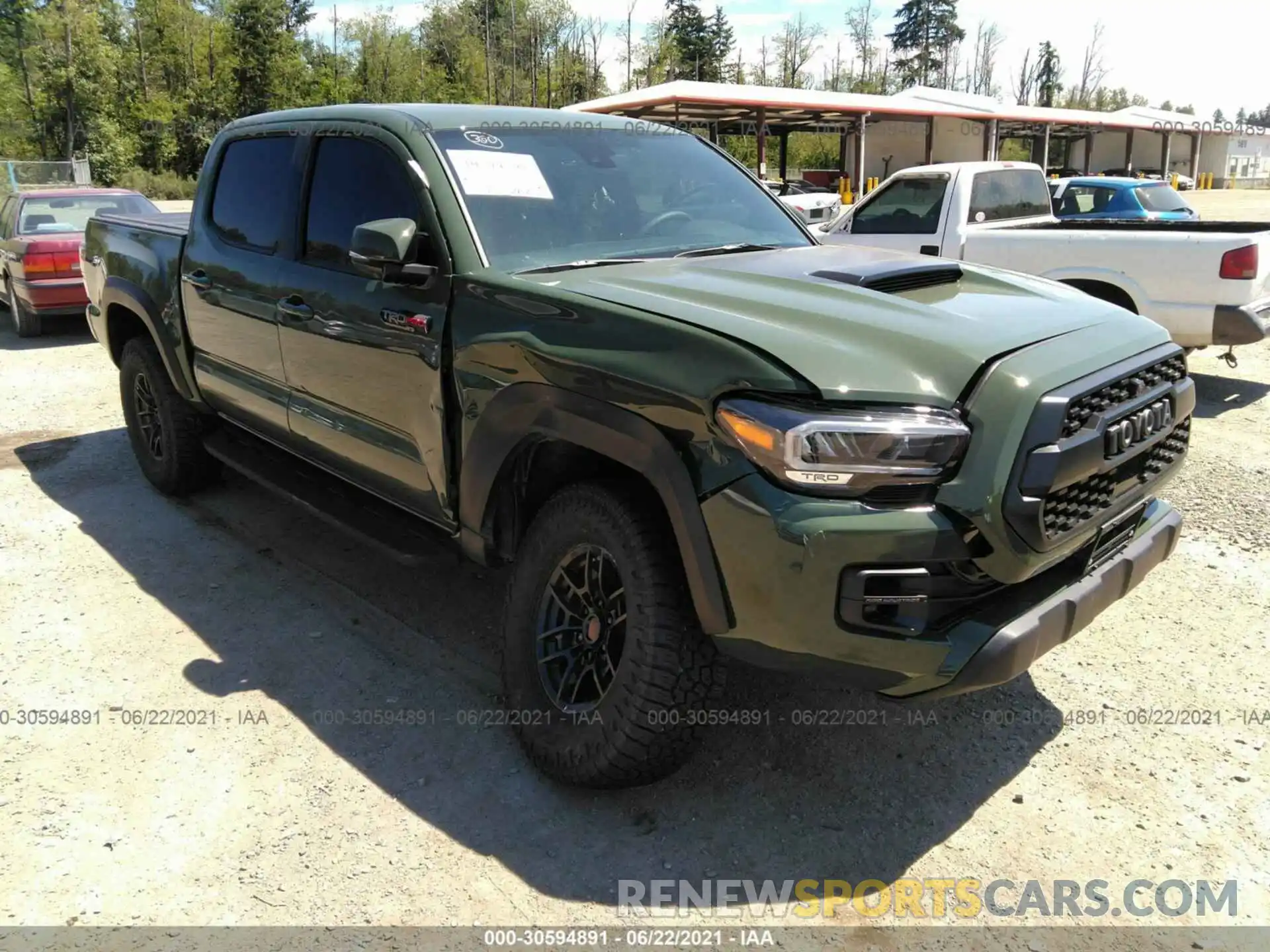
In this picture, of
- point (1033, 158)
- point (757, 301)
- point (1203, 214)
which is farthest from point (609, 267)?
point (1033, 158)

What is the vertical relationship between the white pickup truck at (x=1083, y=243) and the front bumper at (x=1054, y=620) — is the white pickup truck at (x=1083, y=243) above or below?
above

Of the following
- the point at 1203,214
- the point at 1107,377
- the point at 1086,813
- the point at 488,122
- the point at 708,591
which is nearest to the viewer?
the point at 708,591

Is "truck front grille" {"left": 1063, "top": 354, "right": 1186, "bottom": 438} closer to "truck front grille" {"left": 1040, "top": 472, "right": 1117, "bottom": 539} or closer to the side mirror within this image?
"truck front grille" {"left": 1040, "top": 472, "right": 1117, "bottom": 539}

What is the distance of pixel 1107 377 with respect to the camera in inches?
104

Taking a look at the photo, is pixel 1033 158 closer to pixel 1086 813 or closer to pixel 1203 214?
pixel 1203 214

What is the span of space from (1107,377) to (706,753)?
1670mm

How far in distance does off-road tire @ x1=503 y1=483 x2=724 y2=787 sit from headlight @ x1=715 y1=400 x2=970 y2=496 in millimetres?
498

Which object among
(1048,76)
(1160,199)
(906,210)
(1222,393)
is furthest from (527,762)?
(1048,76)

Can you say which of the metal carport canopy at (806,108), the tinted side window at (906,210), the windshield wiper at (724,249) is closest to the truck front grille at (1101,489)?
the windshield wiper at (724,249)

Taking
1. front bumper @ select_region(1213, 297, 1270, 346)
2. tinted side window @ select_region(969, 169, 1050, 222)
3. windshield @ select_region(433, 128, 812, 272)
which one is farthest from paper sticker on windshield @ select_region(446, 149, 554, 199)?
tinted side window @ select_region(969, 169, 1050, 222)

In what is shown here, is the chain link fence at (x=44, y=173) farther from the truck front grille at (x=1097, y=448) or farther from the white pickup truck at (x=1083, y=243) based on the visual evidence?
the truck front grille at (x=1097, y=448)

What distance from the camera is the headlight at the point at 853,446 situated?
2.29 m

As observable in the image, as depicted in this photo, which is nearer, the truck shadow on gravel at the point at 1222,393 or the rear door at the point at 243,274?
the rear door at the point at 243,274

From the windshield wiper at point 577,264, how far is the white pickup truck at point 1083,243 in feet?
8.91
